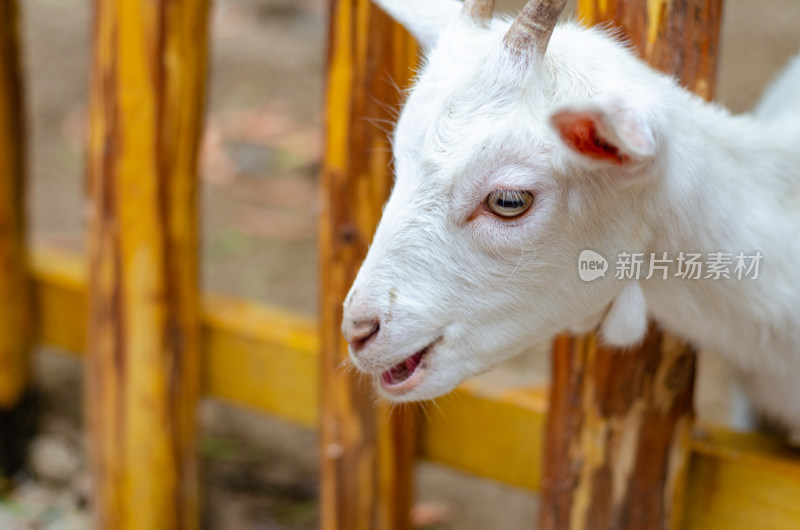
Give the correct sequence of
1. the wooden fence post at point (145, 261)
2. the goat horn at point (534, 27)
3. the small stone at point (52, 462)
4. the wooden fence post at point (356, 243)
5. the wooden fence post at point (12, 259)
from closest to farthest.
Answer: the goat horn at point (534, 27)
the wooden fence post at point (356, 243)
the wooden fence post at point (145, 261)
the wooden fence post at point (12, 259)
the small stone at point (52, 462)

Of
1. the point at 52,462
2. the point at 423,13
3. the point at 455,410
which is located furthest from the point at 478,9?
the point at 52,462

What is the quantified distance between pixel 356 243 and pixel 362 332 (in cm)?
74

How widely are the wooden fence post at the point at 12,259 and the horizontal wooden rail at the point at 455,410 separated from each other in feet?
0.35

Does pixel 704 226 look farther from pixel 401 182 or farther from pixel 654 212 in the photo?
pixel 401 182

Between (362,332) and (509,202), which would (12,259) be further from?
(509,202)

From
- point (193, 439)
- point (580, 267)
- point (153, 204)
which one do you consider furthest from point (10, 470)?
point (580, 267)

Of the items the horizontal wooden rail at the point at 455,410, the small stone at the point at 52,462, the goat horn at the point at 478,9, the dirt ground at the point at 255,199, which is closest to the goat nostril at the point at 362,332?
the goat horn at the point at 478,9

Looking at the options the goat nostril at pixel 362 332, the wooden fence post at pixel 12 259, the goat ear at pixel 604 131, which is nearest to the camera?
the goat ear at pixel 604 131

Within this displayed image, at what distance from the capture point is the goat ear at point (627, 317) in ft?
5.57

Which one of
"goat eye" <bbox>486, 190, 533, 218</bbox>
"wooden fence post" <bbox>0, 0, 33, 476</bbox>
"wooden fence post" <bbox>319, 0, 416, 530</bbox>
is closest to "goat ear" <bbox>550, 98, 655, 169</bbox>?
"goat eye" <bbox>486, 190, 533, 218</bbox>

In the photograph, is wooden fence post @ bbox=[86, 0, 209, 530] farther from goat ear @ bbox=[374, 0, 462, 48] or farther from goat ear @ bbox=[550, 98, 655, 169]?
goat ear @ bbox=[550, 98, 655, 169]

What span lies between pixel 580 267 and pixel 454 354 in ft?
0.93

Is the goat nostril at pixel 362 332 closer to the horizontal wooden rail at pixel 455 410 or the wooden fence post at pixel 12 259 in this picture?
the horizontal wooden rail at pixel 455 410

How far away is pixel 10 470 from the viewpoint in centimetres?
339
